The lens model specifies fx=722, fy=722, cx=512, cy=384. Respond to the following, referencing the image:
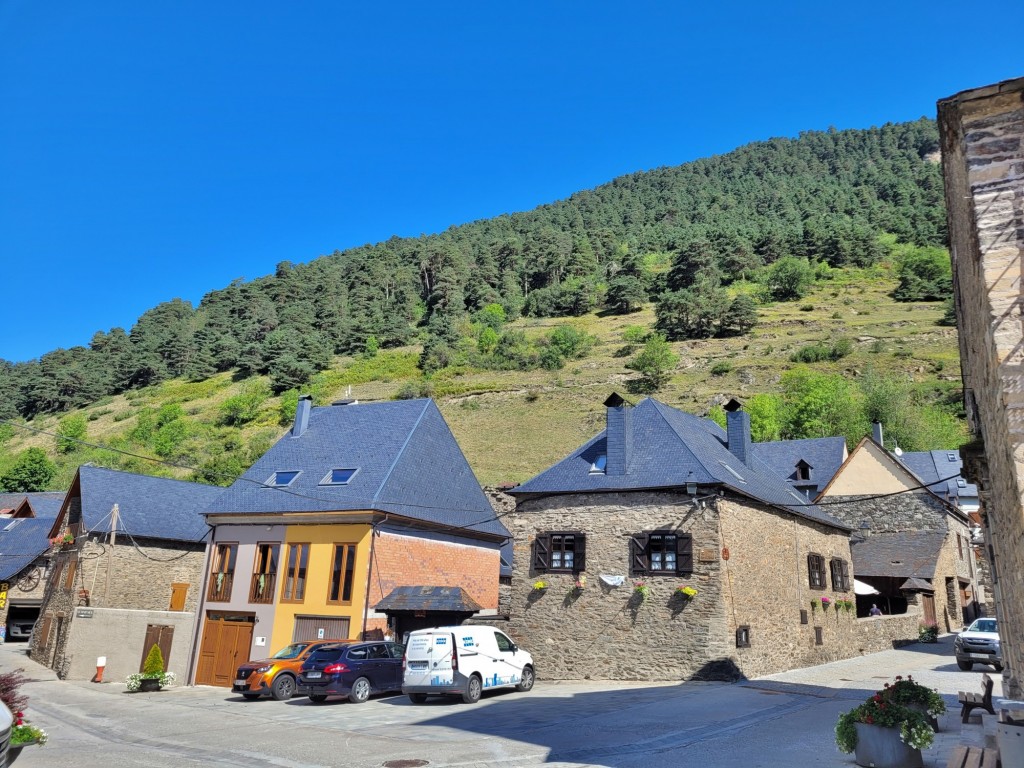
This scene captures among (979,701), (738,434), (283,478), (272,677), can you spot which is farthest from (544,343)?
(979,701)

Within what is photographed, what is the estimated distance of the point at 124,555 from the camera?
28750 mm

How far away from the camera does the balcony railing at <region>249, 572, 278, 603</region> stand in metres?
23.1

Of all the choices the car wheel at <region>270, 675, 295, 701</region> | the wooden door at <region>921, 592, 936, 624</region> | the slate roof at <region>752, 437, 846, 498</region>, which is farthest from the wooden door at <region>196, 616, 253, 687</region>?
the wooden door at <region>921, 592, 936, 624</region>

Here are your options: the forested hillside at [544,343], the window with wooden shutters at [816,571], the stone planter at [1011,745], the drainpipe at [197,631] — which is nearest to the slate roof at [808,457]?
the window with wooden shutters at [816,571]

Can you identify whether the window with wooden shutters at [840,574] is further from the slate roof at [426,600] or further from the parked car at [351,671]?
the parked car at [351,671]

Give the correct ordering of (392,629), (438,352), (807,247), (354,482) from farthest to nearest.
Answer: (807,247) → (438,352) → (354,482) → (392,629)

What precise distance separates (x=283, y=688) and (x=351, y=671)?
2.51 meters

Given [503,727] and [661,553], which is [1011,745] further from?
[661,553]

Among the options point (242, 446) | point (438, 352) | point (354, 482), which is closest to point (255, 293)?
point (438, 352)

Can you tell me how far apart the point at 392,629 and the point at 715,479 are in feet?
35.1

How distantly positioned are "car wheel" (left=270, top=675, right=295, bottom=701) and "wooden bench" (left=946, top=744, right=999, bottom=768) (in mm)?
15884

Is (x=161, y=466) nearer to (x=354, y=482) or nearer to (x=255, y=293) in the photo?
(x=354, y=482)

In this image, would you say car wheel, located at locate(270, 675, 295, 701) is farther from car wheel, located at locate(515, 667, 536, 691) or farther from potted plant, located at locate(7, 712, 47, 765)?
potted plant, located at locate(7, 712, 47, 765)

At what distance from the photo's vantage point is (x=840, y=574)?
87.9 feet
